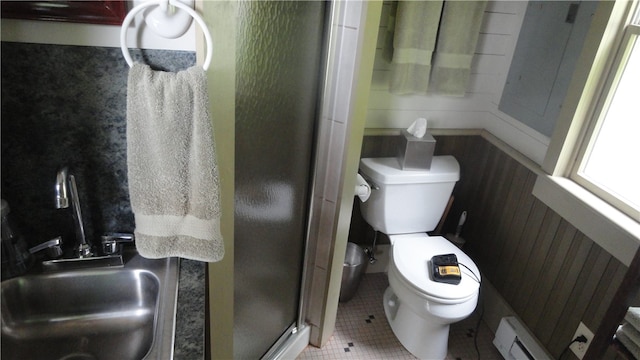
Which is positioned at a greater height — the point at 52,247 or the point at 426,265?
the point at 52,247

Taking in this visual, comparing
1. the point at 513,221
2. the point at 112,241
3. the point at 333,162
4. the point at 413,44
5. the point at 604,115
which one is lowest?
the point at 513,221

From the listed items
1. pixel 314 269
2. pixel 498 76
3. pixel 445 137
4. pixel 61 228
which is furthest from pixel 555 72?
pixel 61 228

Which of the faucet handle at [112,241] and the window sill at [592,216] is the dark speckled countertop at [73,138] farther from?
the window sill at [592,216]

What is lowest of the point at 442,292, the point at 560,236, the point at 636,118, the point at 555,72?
the point at 442,292

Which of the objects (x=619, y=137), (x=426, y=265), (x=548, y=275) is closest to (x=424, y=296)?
(x=426, y=265)

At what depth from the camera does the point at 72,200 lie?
948 mm

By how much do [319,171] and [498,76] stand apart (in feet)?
4.02

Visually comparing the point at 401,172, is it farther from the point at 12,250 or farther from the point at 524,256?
the point at 12,250

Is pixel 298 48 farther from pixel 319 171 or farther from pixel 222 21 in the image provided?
pixel 319 171

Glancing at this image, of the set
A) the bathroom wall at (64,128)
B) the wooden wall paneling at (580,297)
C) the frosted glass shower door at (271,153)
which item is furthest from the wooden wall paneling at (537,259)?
the bathroom wall at (64,128)

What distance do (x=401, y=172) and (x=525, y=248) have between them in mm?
688

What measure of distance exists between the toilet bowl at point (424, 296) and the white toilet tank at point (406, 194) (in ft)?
0.28

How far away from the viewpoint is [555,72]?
1.70 m

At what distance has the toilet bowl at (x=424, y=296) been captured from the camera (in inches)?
65.3
